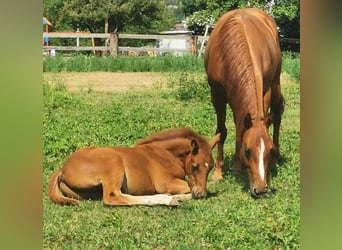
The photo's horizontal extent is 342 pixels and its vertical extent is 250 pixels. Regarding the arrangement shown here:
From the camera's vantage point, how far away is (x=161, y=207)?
3000 mm

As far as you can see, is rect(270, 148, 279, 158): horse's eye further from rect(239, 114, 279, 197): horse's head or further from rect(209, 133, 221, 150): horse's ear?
rect(209, 133, 221, 150): horse's ear

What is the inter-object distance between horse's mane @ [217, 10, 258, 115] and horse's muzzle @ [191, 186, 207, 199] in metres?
0.55

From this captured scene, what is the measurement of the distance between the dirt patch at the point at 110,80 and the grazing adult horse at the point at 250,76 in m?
0.39

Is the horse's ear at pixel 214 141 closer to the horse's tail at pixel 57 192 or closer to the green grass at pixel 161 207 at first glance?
the green grass at pixel 161 207

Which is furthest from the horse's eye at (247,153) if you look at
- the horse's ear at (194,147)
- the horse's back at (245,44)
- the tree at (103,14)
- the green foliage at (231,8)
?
the tree at (103,14)

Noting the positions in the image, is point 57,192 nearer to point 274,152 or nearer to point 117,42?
point 117,42

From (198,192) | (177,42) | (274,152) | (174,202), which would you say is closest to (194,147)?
(198,192)

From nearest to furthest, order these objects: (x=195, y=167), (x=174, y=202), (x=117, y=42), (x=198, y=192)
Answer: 1. (x=117, y=42)
2. (x=174, y=202)
3. (x=198, y=192)
4. (x=195, y=167)

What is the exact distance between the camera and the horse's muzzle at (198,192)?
10.1ft

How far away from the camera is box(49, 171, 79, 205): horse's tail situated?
9.66ft

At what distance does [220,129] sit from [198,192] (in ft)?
1.89
